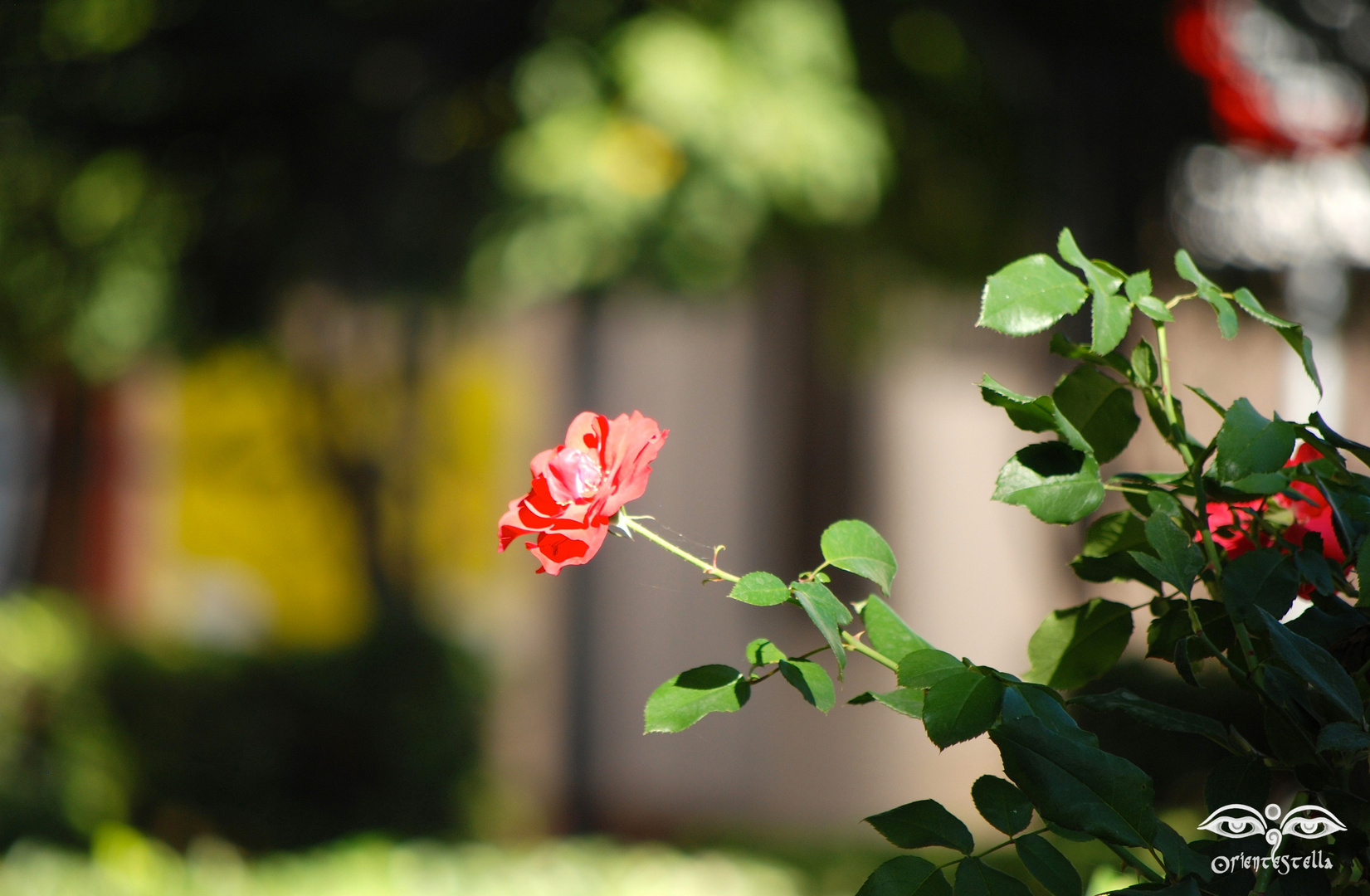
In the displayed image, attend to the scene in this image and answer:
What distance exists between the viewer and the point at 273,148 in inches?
129

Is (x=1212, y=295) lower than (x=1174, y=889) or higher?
higher

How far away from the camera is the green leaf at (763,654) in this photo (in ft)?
1.58

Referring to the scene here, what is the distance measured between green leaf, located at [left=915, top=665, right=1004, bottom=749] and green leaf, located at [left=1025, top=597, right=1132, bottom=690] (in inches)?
5.9

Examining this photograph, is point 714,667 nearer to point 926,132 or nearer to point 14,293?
point 926,132

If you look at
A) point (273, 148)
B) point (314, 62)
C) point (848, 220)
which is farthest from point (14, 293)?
point (848, 220)

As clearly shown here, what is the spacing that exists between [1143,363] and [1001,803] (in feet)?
0.73

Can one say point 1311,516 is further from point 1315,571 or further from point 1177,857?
point 1177,857

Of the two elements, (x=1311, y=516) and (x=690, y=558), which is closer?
(x=690, y=558)

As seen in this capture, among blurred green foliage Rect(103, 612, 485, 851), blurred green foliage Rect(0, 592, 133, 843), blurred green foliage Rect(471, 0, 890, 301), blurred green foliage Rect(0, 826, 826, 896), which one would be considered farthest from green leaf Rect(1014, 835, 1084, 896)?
blurred green foliage Rect(0, 592, 133, 843)

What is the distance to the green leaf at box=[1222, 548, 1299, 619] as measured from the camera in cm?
50

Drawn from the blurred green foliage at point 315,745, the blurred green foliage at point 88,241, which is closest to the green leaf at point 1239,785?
the blurred green foliage at point 315,745

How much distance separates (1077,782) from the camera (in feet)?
1.38

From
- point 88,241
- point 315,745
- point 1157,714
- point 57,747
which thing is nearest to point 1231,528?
point 1157,714

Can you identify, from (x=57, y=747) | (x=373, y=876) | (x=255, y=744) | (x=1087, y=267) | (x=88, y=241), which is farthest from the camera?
(x=57, y=747)
